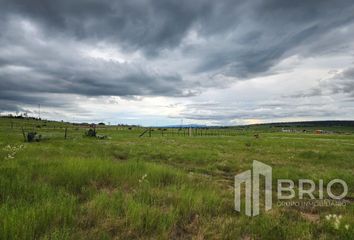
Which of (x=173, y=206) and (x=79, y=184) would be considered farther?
(x=79, y=184)

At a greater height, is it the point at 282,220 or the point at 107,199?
the point at 107,199

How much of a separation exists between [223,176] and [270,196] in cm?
432

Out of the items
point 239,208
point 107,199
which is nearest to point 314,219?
point 239,208

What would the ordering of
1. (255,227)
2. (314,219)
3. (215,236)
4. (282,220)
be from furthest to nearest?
(314,219), (282,220), (255,227), (215,236)

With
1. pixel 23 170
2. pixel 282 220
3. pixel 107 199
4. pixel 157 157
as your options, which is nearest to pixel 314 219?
pixel 282 220

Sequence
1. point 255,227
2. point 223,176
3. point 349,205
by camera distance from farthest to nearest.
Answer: point 223,176 < point 349,205 < point 255,227

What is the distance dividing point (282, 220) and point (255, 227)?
3.28 feet

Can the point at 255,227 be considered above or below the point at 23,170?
below

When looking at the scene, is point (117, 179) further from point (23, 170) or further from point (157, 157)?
point (157, 157)

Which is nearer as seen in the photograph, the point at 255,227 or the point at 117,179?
the point at 255,227

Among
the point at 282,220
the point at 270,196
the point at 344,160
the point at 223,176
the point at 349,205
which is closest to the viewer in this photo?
the point at 282,220

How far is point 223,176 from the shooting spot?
1371 cm

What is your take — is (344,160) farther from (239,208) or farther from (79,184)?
(79,184)

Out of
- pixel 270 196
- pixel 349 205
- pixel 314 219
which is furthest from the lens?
pixel 270 196
